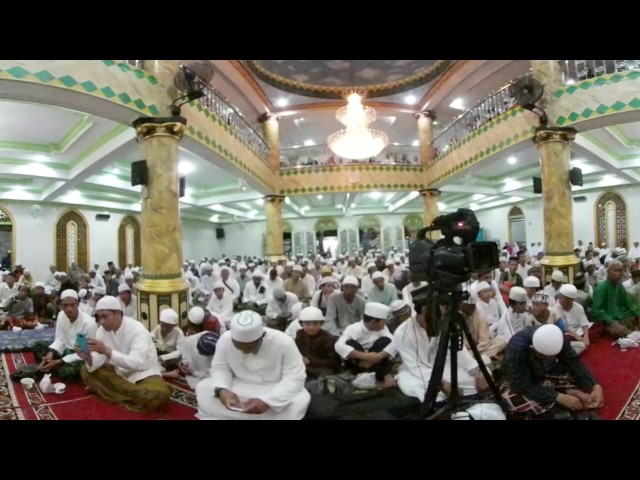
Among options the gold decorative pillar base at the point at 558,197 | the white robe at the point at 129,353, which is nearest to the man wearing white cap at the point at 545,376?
the white robe at the point at 129,353

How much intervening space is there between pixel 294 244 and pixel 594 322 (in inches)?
574

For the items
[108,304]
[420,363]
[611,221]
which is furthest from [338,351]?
[611,221]

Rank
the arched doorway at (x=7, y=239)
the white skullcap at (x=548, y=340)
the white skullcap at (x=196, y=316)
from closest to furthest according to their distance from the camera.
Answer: the white skullcap at (x=548, y=340)
the white skullcap at (x=196, y=316)
the arched doorway at (x=7, y=239)

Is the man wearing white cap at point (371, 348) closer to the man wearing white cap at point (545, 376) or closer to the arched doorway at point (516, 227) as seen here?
the man wearing white cap at point (545, 376)

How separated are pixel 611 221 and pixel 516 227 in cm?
292

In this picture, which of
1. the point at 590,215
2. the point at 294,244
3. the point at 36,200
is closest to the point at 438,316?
the point at 36,200

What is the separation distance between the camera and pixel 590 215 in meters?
12.2

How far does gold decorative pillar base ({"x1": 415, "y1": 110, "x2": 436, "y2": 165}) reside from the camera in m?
10.5

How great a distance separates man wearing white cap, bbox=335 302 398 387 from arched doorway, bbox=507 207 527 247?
12.6 meters

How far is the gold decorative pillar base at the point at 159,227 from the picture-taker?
4.21 meters

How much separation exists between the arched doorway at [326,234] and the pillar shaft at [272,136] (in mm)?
7912

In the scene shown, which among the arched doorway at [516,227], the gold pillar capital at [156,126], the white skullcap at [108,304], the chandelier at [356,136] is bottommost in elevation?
the white skullcap at [108,304]

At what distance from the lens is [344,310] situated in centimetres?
421
